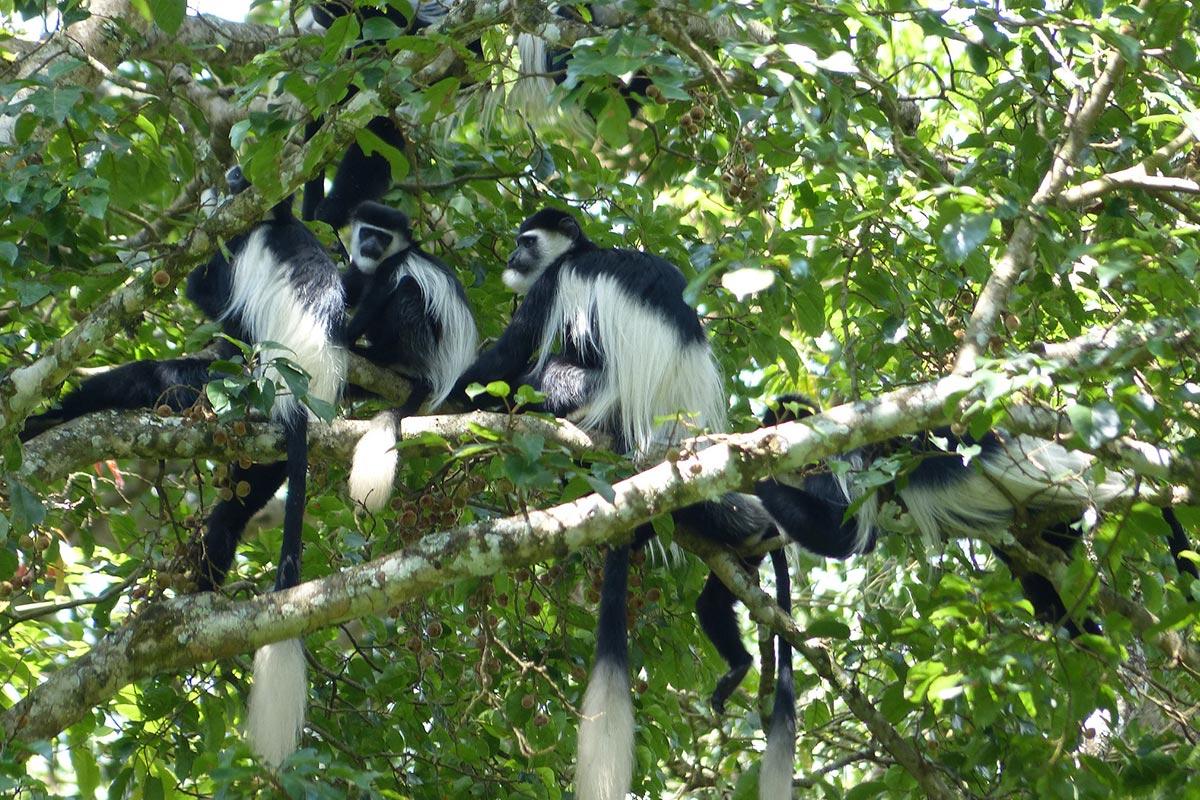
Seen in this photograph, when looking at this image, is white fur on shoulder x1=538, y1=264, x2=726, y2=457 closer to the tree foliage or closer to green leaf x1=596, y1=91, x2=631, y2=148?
the tree foliage

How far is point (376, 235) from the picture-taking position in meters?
3.59

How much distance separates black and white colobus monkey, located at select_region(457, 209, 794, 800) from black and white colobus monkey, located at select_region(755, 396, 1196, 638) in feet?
0.47

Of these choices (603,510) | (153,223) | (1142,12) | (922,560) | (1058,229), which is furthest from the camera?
(153,223)

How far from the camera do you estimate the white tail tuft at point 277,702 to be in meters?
2.33

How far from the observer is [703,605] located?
331 centimetres

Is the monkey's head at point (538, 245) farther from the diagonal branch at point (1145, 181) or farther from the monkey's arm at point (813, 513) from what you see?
the diagonal branch at point (1145, 181)

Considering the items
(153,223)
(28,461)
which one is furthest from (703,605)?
(153,223)

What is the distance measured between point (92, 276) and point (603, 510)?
129cm

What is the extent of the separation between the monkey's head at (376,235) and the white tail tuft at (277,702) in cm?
146

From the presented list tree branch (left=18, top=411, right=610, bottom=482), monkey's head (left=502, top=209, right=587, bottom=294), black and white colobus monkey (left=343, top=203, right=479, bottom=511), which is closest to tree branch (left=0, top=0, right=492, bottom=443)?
tree branch (left=18, top=411, right=610, bottom=482)

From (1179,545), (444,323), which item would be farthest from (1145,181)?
(444,323)

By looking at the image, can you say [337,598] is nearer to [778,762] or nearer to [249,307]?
[778,762]

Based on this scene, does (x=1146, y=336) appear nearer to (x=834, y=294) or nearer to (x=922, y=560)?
(x=834, y=294)

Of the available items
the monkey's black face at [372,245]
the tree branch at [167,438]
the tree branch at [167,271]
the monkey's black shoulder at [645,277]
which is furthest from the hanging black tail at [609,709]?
the monkey's black face at [372,245]
